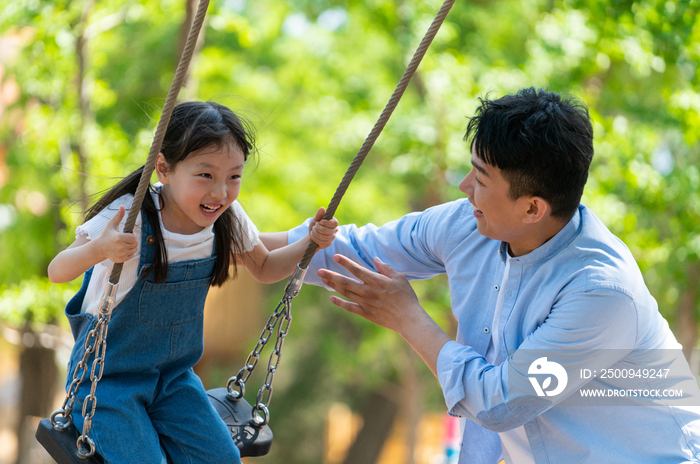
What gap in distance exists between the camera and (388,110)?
1769 mm

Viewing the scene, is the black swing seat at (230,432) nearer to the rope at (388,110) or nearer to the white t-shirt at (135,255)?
the white t-shirt at (135,255)

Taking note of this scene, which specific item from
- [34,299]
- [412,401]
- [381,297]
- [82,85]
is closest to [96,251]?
[381,297]

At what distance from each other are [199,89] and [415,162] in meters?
2.82

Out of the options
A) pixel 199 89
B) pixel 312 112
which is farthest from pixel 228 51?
pixel 312 112

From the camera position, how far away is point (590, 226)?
5.69 feet

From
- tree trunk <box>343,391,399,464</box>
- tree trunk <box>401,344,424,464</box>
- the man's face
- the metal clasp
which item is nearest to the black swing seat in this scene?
the metal clasp

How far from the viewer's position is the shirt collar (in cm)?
173

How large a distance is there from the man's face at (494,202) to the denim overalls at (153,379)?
787 millimetres

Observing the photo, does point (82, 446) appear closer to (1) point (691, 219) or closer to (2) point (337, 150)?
(1) point (691, 219)

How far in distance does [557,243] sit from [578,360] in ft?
1.05

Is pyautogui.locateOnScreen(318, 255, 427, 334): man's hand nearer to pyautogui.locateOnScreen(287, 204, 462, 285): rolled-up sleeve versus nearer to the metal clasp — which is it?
the metal clasp

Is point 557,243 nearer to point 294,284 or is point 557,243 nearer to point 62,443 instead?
point 294,284

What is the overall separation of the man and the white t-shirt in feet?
1.46

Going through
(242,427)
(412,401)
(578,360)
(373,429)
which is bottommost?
(373,429)
